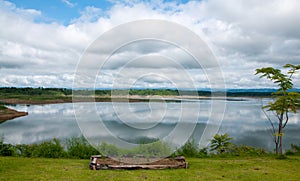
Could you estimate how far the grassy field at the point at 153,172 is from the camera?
5.86 metres

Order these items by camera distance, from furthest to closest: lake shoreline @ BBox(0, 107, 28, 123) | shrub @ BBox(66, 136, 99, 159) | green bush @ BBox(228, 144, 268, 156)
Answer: lake shoreline @ BBox(0, 107, 28, 123) → green bush @ BBox(228, 144, 268, 156) → shrub @ BBox(66, 136, 99, 159)

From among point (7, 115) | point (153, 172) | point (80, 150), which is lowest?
point (153, 172)

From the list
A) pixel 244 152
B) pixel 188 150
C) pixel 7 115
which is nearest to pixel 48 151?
pixel 188 150

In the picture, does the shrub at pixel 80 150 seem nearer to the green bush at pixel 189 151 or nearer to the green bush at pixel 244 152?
the green bush at pixel 189 151

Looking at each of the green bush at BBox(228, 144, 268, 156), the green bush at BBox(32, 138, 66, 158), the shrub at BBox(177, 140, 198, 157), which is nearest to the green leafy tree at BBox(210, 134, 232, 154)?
the green bush at BBox(228, 144, 268, 156)

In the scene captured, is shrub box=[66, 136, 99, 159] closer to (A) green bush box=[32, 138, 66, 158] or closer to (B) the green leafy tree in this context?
(A) green bush box=[32, 138, 66, 158]

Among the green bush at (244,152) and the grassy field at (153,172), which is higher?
the green bush at (244,152)

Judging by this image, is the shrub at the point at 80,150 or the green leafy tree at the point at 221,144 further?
the green leafy tree at the point at 221,144

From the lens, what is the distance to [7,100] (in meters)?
67.1

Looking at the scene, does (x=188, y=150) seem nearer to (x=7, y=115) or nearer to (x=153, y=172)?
(x=153, y=172)

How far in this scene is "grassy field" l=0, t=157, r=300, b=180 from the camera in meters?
5.86

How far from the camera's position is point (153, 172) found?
21.0ft

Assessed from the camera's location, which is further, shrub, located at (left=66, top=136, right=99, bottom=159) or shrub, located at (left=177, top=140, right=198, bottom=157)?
shrub, located at (left=177, top=140, right=198, bottom=157)

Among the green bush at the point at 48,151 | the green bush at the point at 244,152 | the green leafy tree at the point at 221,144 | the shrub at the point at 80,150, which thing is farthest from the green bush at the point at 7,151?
the green bush at the point at 244,152
